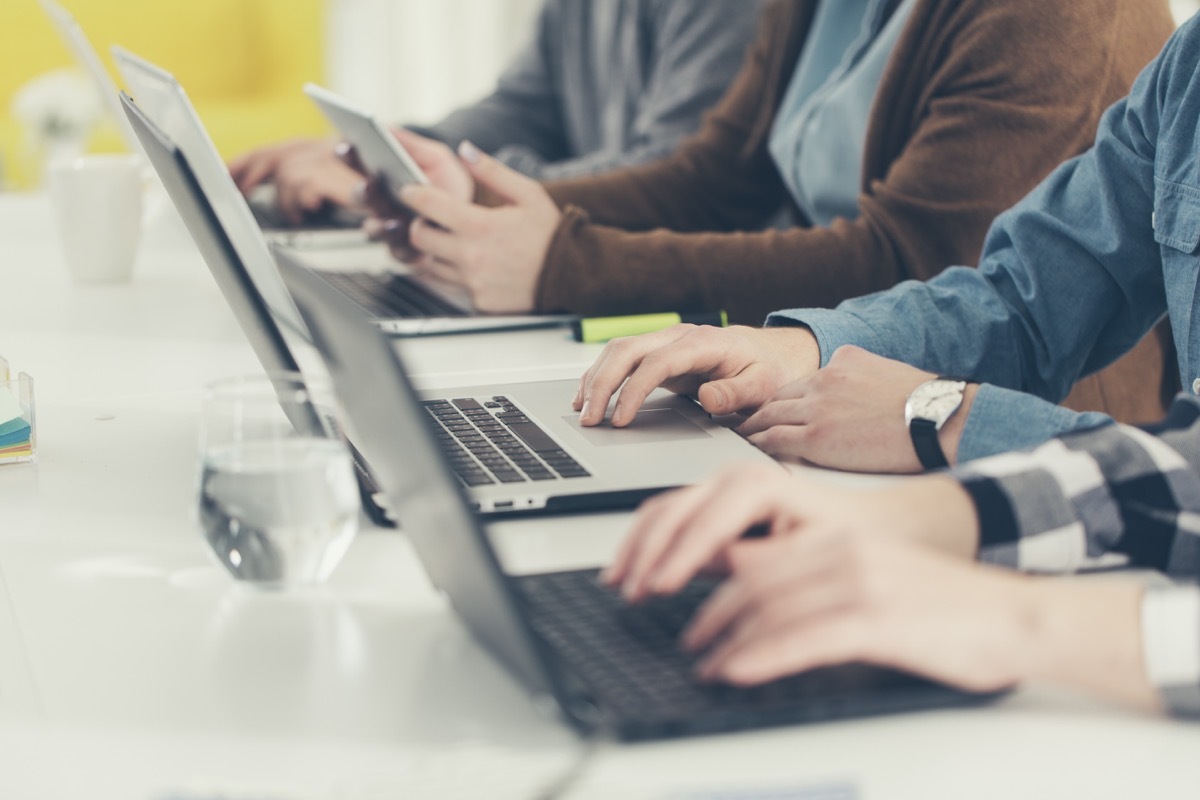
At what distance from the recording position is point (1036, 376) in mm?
1146

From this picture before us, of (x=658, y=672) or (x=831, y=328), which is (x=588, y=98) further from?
(x=658, y=672)

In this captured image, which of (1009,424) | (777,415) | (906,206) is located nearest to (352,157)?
(906,206)

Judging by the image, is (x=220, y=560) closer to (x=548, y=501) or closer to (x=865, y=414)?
(x=548, y=501)

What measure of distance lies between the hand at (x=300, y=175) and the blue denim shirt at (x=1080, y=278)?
0.92 m

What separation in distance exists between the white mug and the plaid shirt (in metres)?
1.12

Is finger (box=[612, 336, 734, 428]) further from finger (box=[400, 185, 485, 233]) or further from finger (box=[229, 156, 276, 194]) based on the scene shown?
finger (box=[229, 156, 276, 194])

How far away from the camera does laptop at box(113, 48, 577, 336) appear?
2.54ft

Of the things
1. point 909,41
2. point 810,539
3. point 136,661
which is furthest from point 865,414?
point 909,41

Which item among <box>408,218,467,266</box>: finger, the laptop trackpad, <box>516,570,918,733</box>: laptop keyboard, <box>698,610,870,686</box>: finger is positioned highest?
<box>698,610,870,686</box>: finger

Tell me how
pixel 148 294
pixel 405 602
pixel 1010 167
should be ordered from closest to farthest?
pixel 405 602
pixel 1010 167
pixel 148 294

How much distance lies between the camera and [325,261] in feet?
5.35

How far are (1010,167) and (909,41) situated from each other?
18cm

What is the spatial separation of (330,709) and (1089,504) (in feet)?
1.16

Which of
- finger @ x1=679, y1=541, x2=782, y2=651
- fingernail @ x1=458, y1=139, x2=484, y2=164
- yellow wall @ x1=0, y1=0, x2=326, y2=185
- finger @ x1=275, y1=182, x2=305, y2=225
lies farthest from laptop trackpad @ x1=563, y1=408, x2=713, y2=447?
→ yellow wall @ x1=0, y1=0, x2=326, y2=185
